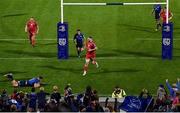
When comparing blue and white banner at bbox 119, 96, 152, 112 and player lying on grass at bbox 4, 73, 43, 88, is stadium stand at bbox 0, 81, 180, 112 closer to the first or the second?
blue and white banner at bbox 119, 96, 152, 112

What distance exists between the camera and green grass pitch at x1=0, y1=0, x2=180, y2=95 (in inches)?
1014

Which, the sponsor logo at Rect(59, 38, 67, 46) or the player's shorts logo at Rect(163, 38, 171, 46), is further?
the sponsor logo at Rect(59, 38, 67, 46)

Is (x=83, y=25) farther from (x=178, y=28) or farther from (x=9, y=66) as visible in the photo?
(x=9, y=66)

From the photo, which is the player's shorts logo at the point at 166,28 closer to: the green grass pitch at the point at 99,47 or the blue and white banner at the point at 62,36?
the green grass pitch at the point at 99,47

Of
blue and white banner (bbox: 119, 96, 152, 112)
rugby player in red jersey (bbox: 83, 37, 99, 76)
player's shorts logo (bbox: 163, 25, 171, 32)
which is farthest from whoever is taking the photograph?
player's shorts logo (bbox: 163, 25, 171, 32)

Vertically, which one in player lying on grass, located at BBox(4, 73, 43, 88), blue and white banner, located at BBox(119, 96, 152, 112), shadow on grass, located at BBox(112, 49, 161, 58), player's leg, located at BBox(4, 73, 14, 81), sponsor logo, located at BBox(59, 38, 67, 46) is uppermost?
sponsor logo, located at BBox(59, 38, 67, 46)

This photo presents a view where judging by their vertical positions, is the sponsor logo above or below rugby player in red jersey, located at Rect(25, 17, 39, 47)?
below

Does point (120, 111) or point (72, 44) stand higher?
point (72, 44)

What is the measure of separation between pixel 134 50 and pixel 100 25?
16.3 feet

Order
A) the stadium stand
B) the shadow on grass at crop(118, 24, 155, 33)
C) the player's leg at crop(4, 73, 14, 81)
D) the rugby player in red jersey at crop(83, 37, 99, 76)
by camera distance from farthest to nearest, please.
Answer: the shadow on grass at crop(118, 24, 155, 33), the rugby player in red jersey at crop(83, 37, 99, 76), the player's leg at crop(4, 73, 14, 81), the stadium stand

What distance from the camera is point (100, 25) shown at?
33.9 m

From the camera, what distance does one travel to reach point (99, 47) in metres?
30.2

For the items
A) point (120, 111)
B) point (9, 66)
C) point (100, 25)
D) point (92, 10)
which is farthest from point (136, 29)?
point (120, 111)

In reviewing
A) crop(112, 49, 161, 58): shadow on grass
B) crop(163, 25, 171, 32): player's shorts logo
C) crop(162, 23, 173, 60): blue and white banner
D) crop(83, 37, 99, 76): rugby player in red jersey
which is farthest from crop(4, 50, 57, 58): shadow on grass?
crop(163, 25, 171, 32): player's shorts logo
